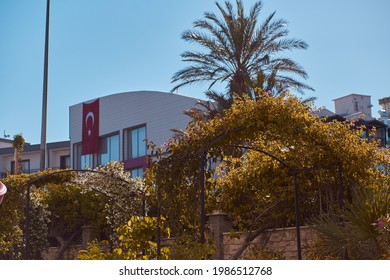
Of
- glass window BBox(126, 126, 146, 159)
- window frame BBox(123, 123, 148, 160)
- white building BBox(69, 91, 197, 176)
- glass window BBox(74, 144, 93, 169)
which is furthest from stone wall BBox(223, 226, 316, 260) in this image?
glass window BBox(74, 144, 93, 169)

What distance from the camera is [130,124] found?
26766mm

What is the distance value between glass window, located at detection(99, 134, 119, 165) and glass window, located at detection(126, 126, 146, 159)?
0.56m

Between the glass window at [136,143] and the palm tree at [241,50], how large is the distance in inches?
383

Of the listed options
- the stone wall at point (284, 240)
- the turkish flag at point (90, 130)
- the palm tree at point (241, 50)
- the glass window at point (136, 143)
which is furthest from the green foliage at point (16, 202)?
the turkish flag at point (90, 130)

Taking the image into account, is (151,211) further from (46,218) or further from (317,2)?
(317,2)

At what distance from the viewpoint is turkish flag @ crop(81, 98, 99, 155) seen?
2838cm

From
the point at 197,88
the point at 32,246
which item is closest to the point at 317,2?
the point at 197,88

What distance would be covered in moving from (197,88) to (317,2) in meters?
8.23

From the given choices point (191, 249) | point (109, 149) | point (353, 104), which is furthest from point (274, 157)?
point (109, 149)

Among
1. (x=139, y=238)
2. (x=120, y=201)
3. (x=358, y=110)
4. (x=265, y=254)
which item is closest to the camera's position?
(x=139, y=238)

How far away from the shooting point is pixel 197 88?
17609 mm

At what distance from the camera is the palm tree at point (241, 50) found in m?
16.2

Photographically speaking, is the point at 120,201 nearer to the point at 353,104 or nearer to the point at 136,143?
the point at 353,104

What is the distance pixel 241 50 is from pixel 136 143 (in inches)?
452
